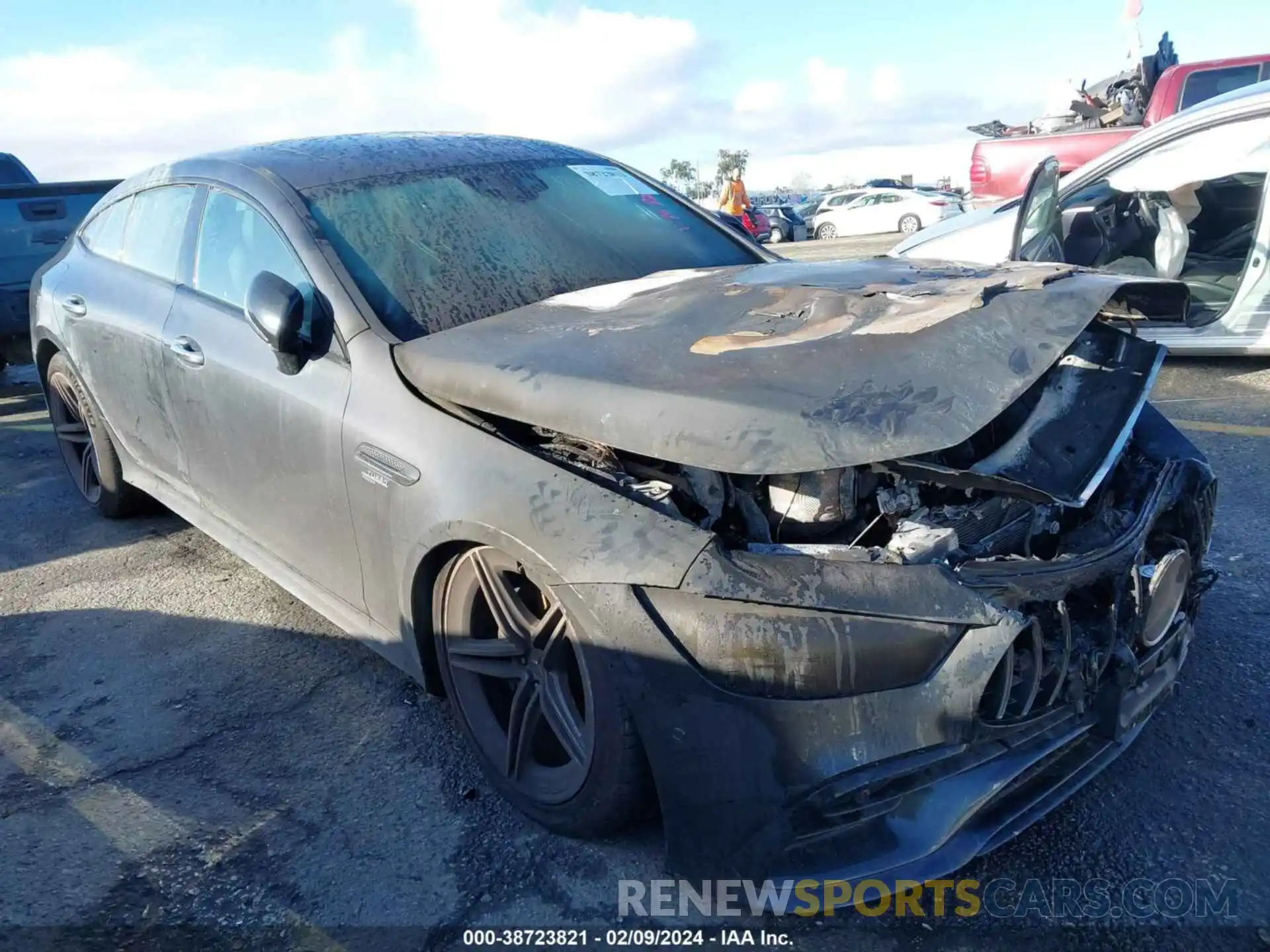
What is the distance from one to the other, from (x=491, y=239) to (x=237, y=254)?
0.85 meters

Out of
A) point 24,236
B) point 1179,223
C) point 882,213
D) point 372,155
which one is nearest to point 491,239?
point 372,155

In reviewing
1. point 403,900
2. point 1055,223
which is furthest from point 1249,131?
point 403,900

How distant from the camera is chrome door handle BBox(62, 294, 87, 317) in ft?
12.9

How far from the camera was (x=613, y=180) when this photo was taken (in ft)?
11.7

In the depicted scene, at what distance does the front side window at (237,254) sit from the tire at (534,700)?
3.07ft

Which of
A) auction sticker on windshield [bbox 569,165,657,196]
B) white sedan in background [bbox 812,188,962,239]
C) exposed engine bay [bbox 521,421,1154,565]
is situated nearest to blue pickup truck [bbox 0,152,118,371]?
auction sticker on windshield [bbox 569,165,657,196]

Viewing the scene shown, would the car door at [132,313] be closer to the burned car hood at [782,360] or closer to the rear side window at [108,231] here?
the rear side window at [108,231]

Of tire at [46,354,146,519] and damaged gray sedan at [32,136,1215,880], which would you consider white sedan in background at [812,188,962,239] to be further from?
damaged gray sedan at [32,136,1215,880]

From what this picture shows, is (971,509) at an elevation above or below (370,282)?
below

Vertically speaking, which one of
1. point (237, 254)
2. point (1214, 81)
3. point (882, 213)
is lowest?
point (882, 213)

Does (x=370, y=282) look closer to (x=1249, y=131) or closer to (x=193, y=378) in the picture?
(x=193, y=378)

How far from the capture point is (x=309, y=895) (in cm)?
209

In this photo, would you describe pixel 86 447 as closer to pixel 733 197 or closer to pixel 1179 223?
pixel 1179 223

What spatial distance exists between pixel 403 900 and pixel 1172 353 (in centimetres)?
586
